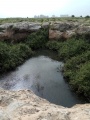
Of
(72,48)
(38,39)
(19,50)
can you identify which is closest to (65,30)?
(38,39)

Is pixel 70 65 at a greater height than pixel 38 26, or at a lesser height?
lesser

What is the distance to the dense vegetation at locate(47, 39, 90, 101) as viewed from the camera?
12.6m

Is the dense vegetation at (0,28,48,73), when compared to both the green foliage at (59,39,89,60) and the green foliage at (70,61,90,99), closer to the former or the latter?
the green foliage at (59,39,89,60)

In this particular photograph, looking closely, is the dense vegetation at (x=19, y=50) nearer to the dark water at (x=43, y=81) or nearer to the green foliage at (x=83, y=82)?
the dark water at (x=43, y=81)

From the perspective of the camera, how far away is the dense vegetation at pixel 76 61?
12613 mm

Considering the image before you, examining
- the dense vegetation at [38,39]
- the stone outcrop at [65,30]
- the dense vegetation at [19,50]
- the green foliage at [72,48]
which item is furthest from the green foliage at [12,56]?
the stone outcrop at [65,30]

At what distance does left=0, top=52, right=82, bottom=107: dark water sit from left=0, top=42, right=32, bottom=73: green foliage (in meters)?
0.54

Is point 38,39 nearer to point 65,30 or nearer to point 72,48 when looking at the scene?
point 65,30

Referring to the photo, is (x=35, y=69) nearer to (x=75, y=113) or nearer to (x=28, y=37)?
(x=28, y=37)

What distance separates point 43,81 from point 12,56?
4.73 m

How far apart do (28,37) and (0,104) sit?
1803cm

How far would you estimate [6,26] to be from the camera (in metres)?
23.2

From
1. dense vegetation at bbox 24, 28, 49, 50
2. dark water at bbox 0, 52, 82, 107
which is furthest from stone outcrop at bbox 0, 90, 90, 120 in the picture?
dense vegetation at bbox 24, 28, 49, 50

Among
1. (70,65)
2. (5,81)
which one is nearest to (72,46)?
(70,65)
